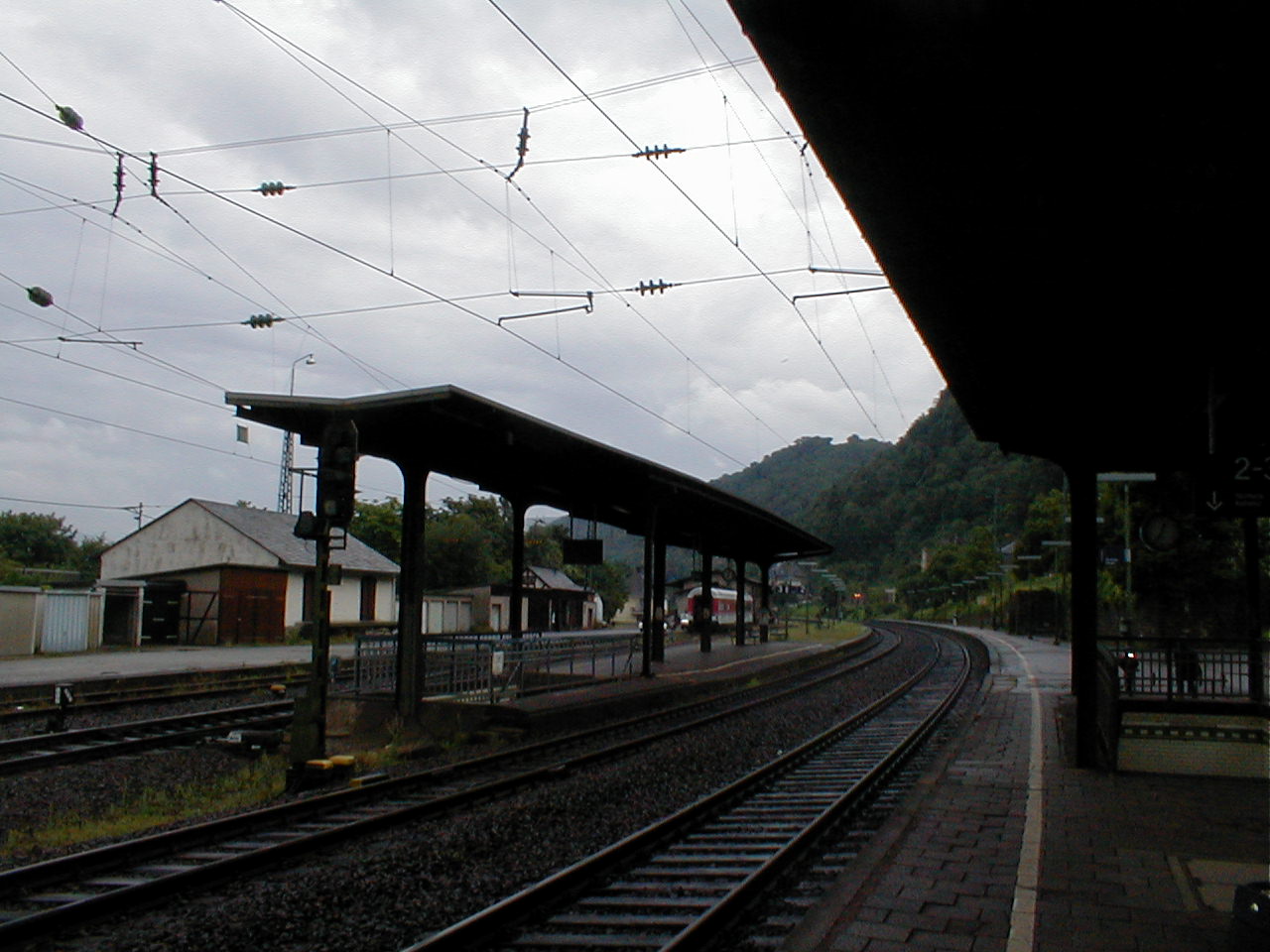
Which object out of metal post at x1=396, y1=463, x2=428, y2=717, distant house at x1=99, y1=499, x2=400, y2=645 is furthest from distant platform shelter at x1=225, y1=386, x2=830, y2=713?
distant house at x1=99, y1=499, x2=400, y2=645

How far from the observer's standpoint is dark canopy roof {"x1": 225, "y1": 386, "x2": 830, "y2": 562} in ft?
40.2

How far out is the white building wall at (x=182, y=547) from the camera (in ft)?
136

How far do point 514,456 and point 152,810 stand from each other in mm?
8178

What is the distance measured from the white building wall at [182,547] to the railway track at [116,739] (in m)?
25.1

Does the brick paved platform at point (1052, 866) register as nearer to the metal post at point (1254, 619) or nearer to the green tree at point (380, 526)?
the metal post at point (1254, 619)

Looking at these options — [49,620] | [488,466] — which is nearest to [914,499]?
[49,620]

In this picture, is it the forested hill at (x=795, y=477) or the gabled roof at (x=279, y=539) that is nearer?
the gabled roof at (x=279, y=539)

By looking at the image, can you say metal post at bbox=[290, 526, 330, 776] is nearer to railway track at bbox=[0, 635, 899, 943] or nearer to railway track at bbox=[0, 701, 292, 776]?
railway track at bbox=[0, 635, 899, 943]

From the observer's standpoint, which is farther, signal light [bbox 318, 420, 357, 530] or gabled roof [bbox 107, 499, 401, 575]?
gabled roof [bbox 107, 499, 401, 575]

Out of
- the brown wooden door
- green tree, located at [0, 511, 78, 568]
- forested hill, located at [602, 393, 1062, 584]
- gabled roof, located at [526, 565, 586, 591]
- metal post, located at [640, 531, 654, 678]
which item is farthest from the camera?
forested hill, located at [602, 393, 1062, 584]

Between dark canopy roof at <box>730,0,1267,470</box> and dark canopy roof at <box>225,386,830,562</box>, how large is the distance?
6407 millimetres

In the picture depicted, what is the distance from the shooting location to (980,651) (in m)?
37.2

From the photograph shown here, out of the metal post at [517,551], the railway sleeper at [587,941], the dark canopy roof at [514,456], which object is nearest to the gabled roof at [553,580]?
the dark canopy roof at [514,456]

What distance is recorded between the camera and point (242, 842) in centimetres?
806
